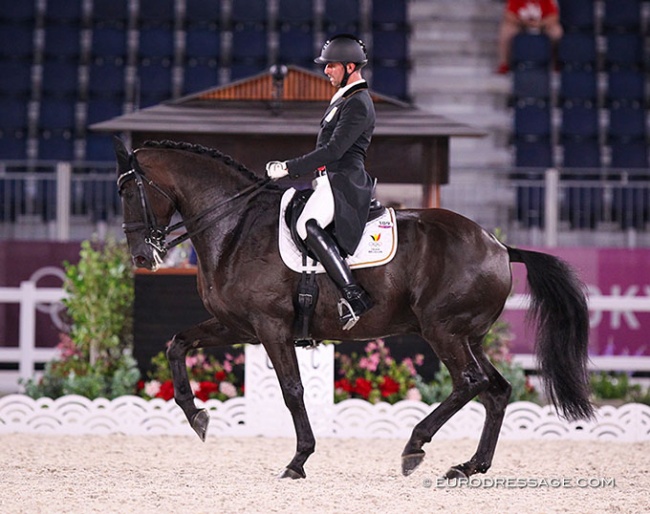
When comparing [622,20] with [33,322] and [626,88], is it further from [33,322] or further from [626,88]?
[33,322]

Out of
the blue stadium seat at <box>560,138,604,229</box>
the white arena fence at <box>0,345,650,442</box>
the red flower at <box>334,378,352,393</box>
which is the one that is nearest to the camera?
the white arena fence at <box>0,345,650,442</box>

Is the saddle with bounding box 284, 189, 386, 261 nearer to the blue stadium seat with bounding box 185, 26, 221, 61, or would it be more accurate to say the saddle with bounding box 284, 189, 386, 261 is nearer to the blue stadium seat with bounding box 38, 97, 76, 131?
the blue stadium seat with bounding box 38, 97, 76, 131

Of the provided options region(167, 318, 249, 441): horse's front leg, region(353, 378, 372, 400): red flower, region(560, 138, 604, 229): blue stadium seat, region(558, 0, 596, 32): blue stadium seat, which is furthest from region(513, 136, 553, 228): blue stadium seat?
region(167, 318, 249, 441): horse's front leg

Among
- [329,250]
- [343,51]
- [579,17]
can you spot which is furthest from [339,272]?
[579,17]

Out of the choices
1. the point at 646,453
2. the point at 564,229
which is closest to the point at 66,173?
the point at 564,229

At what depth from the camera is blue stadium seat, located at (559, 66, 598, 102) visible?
12.3m

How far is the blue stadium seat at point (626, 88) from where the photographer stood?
40.3 feet

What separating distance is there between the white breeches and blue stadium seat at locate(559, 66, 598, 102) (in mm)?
8138

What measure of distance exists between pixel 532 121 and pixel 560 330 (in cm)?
730

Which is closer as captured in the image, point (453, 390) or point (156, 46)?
point (453, 390)

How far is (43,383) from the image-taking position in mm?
7293

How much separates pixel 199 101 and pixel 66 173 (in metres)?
1.92

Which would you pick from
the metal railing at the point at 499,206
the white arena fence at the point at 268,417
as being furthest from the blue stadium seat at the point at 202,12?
the white arena fence at the point at 268,417

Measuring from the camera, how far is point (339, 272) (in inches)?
186
